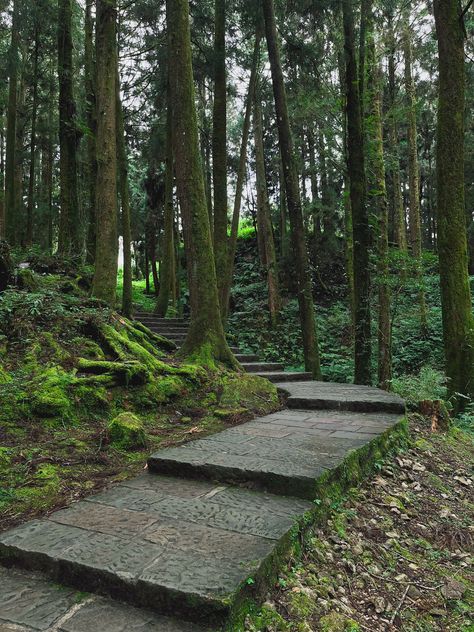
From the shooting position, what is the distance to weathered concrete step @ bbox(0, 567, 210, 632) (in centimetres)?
172

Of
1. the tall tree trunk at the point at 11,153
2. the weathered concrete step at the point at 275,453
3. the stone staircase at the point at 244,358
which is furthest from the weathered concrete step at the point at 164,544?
the tall tree trunk at the point at 11,153

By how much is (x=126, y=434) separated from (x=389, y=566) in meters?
2.29

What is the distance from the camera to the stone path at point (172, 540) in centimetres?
179

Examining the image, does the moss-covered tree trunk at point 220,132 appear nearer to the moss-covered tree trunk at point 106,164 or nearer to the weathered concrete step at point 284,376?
the moss-covered tree trunk at point 106,164

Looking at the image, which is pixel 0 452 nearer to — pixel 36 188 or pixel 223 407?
pixel 223 407

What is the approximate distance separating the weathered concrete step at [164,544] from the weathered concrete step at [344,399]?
9.10ft

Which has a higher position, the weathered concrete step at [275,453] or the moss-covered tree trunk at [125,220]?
the moss-covered tree trunk at [125,220]

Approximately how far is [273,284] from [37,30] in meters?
12.0

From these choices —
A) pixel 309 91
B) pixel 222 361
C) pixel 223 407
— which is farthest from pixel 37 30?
pixel 223 407

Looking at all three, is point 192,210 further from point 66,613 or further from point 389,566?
point 66,613

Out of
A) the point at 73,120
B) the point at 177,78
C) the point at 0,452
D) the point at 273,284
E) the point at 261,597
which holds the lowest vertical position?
the point at 261,597

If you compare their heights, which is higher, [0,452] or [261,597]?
[0,452]

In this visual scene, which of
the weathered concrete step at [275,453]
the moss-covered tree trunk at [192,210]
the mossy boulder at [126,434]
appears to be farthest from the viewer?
the moss-covered tree trunk at [192,210]

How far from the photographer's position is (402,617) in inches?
85.6
